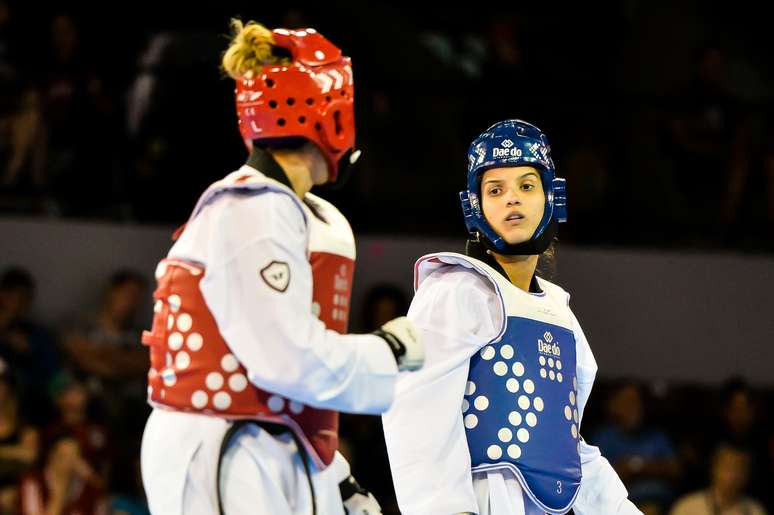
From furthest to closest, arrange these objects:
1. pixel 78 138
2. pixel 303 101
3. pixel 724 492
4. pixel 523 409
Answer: pixel 78 138 < pixel 724 492 < pixel 523 409 < pixel 303 101

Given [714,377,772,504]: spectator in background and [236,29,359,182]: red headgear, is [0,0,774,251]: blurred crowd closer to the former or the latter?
[714,377,772,504]: spectator in background

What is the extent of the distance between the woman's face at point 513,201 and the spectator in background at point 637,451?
425cm

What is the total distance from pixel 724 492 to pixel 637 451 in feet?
2.15

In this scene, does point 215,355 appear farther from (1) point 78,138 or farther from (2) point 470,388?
(1) point 78,138

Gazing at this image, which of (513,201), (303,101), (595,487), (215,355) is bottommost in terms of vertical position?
(595,487)

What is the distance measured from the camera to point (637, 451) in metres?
8.57

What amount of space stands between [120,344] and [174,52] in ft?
7.47

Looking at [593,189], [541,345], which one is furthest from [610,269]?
[541,345]

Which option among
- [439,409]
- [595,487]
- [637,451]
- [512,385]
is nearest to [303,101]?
[439,409]

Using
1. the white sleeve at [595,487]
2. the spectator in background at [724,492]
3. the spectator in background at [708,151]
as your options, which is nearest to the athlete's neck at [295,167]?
the white sleeve at [595,487]

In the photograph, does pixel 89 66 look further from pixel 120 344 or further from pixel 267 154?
pixel 267 154

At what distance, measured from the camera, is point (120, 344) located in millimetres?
8461

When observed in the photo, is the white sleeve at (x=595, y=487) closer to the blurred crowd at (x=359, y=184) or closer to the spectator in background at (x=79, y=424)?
the blurred crowd at (x=359, y=184)

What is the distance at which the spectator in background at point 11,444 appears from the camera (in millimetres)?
7629
